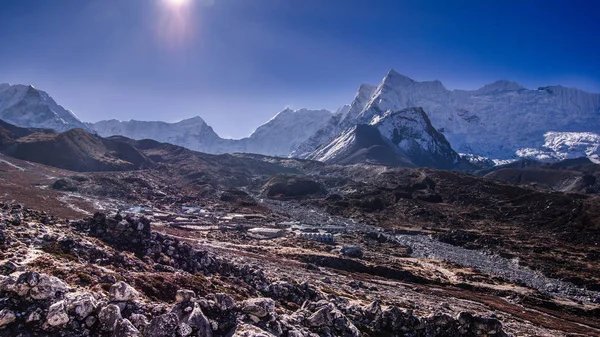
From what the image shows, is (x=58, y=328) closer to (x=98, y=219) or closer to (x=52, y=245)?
(x=52, y=245)

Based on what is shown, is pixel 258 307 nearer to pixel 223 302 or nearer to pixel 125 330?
pixel 223 302

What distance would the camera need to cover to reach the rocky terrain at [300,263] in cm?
1625

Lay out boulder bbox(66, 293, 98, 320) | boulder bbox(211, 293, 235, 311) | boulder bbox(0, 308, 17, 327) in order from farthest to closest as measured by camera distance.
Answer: boulder bbox(211, 293, 235, 311)
boulder bbox(66, 293, 98, 320)
boulder bbox(0, 308, 17, 327)

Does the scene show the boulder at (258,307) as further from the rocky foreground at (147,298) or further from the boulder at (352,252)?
the boulder at (352,252)

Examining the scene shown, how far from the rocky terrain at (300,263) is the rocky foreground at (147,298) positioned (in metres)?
0.07

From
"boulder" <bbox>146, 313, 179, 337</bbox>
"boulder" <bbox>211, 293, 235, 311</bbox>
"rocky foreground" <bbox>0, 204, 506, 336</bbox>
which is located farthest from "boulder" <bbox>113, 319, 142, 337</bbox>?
"boulder" <bbox>211, 293, 235, 311</bbox>

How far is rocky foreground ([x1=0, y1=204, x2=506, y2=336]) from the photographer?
47.6 ft

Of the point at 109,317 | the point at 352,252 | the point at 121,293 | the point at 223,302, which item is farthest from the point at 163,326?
the point at 352,252

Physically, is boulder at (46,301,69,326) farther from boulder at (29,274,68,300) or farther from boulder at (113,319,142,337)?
boulder at (113,319,142,337)

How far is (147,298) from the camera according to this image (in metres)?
19.2

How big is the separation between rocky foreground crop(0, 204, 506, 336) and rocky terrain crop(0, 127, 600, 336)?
75 mm

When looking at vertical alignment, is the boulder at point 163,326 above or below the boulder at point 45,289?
below

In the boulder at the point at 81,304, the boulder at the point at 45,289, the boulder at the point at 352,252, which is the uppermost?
the boulder at the point at 45,289

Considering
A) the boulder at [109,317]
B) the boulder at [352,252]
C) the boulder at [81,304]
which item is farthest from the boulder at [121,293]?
the boulder at [352,252]
